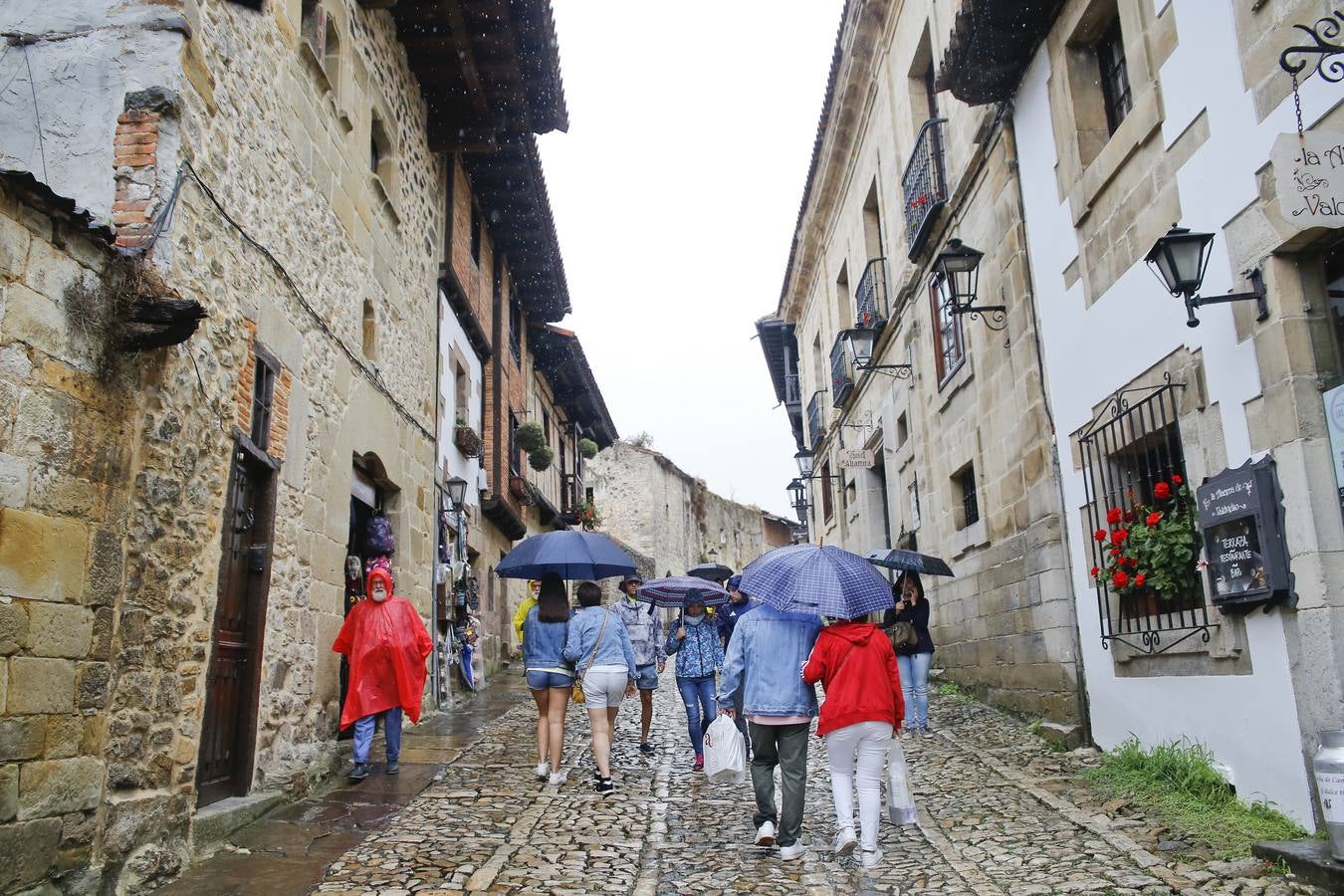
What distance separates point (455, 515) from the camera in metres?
12.8

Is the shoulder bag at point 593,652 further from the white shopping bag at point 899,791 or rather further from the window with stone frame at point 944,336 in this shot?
the window with stone frame at point 944,336

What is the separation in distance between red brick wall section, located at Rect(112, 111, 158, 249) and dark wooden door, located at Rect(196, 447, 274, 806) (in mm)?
1494

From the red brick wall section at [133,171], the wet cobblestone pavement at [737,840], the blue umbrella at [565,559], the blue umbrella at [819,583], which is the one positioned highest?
the red brick wall section at [133,171]

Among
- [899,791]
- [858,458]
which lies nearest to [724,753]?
[899,791]

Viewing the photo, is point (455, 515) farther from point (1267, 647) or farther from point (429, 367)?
point (1267, 647)

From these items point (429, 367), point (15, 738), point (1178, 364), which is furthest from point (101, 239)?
point (429, 367)

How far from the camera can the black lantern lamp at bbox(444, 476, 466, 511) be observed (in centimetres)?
1248

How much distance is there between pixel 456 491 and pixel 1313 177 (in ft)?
33.1

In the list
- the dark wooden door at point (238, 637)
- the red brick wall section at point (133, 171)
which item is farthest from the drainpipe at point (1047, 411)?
the red brick wall section at point (133, 171)

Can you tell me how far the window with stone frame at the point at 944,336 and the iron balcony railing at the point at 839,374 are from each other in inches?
167

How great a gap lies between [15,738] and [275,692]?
2.68 m

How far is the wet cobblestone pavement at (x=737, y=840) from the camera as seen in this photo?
15.7 feet

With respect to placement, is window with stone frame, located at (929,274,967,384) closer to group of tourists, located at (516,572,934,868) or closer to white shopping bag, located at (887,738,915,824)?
group of tourists, located at (516,572,934,868)

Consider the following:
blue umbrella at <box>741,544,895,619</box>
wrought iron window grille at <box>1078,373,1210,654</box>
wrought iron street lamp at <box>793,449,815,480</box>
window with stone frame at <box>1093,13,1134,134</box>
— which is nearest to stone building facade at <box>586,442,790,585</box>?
wrought iron street lamp at <box>793,449,815,480</box>
